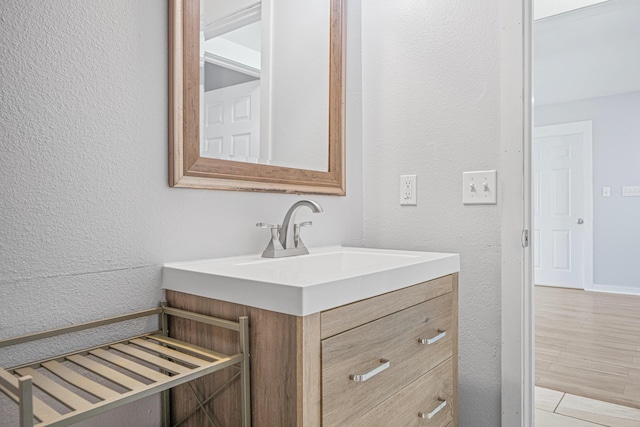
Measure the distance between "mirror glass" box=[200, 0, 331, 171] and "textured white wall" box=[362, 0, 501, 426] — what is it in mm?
246

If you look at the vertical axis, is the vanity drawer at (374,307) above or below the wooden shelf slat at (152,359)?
above

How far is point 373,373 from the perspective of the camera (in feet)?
3.14

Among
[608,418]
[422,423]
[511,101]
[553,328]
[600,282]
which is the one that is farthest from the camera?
[600,282]

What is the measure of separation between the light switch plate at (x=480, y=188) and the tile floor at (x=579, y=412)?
1111 millimetres

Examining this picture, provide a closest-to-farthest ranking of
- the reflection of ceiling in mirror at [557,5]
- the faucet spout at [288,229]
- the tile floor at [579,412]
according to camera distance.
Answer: the faucet spout at [288,229], the tile floor at [579,412], the reflection of ceiling in mirror at [557,5]

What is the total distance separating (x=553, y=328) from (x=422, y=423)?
272 cm

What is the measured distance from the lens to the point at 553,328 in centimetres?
339

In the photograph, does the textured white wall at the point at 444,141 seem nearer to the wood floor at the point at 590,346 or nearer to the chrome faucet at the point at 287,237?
the chrome faucet at the point at 287,237

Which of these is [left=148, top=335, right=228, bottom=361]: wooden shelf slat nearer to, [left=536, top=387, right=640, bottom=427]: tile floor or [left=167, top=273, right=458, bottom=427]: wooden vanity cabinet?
[left=167, top=273, right=458, bottom=427]: wooden vanity cabinet

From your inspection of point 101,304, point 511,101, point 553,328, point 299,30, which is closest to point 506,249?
point 511,101

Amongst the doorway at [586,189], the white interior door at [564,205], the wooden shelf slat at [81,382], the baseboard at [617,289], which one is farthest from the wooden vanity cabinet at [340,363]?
the baseboard at [617,289]

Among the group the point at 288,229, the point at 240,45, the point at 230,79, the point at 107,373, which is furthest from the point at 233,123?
the point at 107,373

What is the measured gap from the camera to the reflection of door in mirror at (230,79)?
1236 mm

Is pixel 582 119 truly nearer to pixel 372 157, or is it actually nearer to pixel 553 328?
pixel 553 328
